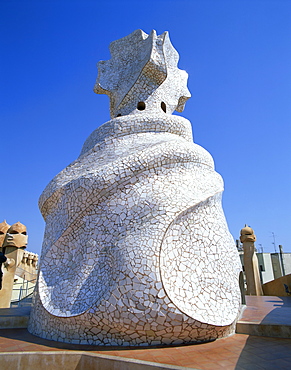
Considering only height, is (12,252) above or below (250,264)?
above

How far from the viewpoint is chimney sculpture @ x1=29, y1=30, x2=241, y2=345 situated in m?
3.72

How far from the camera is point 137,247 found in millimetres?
4031

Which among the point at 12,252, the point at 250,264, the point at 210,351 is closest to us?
the point at 210,351

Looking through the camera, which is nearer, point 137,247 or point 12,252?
point 137,247

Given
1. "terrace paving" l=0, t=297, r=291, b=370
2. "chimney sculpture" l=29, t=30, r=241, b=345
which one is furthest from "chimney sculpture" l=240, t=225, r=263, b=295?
"terrace paving" l=0, t=297, r=291, b=370

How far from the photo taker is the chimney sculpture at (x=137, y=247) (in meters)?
3.72

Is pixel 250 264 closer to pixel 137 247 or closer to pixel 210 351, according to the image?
pixel 210 351

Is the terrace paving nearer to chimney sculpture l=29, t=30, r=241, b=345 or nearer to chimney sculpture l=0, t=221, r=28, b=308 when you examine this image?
chimney sculpture l=29, t=30, r=241, b=345

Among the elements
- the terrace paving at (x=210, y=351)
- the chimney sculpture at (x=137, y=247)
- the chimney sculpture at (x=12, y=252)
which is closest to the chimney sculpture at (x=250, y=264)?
the chimney sculpture at (x=137, y=247)

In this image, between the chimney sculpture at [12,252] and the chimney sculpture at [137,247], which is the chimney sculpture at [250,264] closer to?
the chimney sculpture at [137,247]

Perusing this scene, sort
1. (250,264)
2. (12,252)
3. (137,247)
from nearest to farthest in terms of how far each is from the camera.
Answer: (137,247)
(12,252)
(250,264)

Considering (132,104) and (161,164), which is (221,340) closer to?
(161,164)

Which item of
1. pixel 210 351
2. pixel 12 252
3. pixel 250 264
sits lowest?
pixel 210 351

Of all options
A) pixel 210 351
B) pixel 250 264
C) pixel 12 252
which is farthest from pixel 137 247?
pixel 250 264
